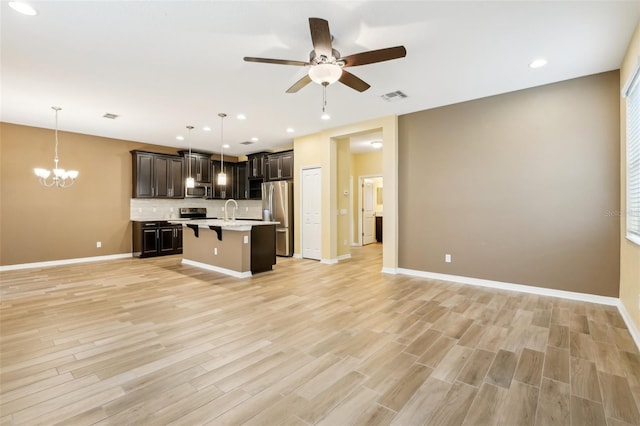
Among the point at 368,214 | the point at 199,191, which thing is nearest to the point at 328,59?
the point at 199,191

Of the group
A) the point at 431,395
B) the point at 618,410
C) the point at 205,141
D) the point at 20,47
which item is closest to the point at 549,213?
the point at 618,410

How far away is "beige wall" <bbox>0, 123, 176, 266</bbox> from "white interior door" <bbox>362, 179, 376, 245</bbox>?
6356mm

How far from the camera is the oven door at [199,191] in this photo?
798cm

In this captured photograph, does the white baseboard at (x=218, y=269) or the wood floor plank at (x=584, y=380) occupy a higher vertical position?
the white baseboard at (x=218, y=269)

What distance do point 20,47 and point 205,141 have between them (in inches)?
165

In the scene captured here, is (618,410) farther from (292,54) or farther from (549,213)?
(292,54)

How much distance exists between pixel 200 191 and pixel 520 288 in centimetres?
764

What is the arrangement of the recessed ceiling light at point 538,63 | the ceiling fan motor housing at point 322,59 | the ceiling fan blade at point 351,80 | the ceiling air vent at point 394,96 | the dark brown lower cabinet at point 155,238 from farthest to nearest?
1. the dark brown lower cabinet at point 155,238
2. the ceiling air vent at point 394,96
3. the recessed ceiling light at point 538,63
4. the ceiling fan blade at point 351,80
5. the ceiling fan motor housing at point 322,59

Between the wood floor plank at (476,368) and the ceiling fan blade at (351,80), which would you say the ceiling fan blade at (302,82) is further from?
the wood floor plank at (476,368)

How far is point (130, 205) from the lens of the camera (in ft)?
23.4

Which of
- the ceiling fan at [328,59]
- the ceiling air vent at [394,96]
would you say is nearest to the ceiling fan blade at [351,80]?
the ceiling fan at [328,59]

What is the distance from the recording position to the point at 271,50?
304 centimetres

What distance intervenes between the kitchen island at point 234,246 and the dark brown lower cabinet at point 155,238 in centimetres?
149

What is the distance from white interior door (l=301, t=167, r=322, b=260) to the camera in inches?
257
